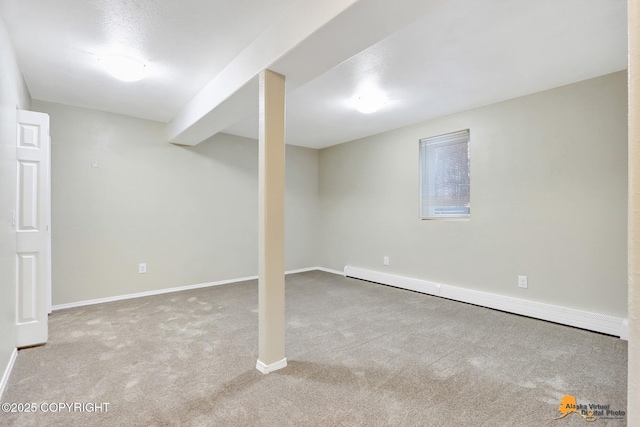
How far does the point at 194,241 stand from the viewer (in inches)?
179

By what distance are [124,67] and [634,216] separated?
129 inches

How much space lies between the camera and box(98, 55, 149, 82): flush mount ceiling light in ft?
8.22

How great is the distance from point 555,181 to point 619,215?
58 cm

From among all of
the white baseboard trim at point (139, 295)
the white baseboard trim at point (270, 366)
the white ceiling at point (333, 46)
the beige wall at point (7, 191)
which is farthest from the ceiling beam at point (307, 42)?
the white baseboard trim at point (139, 295)

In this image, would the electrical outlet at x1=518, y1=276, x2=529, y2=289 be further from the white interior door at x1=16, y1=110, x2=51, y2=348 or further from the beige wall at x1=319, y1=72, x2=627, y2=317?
the white interior door at x1=16, y1=110, x2=51, y2=348

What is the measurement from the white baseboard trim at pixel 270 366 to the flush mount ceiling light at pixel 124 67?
2.61m

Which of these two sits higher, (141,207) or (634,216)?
(141,207)

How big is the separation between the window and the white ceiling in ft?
2.10

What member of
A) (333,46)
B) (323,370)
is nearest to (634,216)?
(333,46)

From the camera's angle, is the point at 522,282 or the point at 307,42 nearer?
the point at 307,42

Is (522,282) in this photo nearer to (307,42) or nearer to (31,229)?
(307,42)

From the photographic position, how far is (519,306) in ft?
10.8

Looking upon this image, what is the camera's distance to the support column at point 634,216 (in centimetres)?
64

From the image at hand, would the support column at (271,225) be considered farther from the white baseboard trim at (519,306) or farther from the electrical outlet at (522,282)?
the electrical outlet at (522,282)
